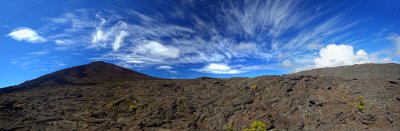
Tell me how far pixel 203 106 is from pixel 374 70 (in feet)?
92.1

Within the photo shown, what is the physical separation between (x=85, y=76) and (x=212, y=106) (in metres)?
17.2

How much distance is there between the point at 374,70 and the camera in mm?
39562

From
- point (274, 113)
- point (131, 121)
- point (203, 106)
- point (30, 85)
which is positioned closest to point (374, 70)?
point (274, 113)

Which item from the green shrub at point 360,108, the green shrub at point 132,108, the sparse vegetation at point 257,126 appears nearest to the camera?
the sparse vegetation at point 257,126

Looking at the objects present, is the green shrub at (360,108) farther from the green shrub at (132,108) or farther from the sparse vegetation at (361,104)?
the green shrub at (132,108)

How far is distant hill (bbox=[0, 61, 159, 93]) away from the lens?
30178mm

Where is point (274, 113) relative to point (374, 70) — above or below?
below

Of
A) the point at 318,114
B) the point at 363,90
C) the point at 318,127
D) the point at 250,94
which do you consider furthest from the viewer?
the point at 250,94

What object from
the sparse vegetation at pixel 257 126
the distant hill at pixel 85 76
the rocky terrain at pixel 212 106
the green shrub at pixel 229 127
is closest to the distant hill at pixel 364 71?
the rocky terrain at pixel 212 106

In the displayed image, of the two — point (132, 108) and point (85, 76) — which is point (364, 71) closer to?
point (132, 108)

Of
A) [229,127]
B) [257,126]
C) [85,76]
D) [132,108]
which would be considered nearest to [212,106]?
[229,127]

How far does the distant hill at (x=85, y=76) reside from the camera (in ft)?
99.0

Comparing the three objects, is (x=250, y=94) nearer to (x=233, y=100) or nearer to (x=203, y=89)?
(x=233, y=100)

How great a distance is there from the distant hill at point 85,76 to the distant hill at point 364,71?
24826 mm
